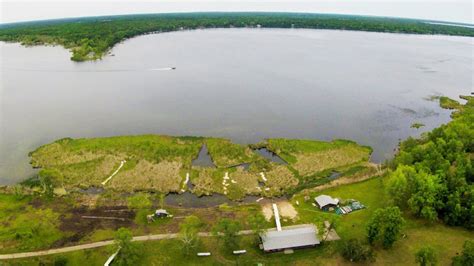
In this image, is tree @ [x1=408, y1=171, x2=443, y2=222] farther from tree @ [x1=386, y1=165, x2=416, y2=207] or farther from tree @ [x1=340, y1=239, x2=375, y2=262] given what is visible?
tree @ [x1=340, y1=239, x2=375, y2=262]

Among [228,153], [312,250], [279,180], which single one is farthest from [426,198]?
[228,153]

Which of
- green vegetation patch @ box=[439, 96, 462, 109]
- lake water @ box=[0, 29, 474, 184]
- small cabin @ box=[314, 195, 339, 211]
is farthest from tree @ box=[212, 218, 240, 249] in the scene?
green vegetation patch @ box=[439, 96, 462, 109]

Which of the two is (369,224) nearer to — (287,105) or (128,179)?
(128,179)

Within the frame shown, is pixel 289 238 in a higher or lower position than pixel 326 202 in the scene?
lower

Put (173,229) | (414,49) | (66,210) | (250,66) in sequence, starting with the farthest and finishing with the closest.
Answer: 1. (414,49)
2. (250,66)
3. (66,210)
4. (173,229)

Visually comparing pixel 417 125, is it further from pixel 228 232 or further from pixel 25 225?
pixel 25 225

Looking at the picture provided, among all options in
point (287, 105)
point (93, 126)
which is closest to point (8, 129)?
point (93, 126)
